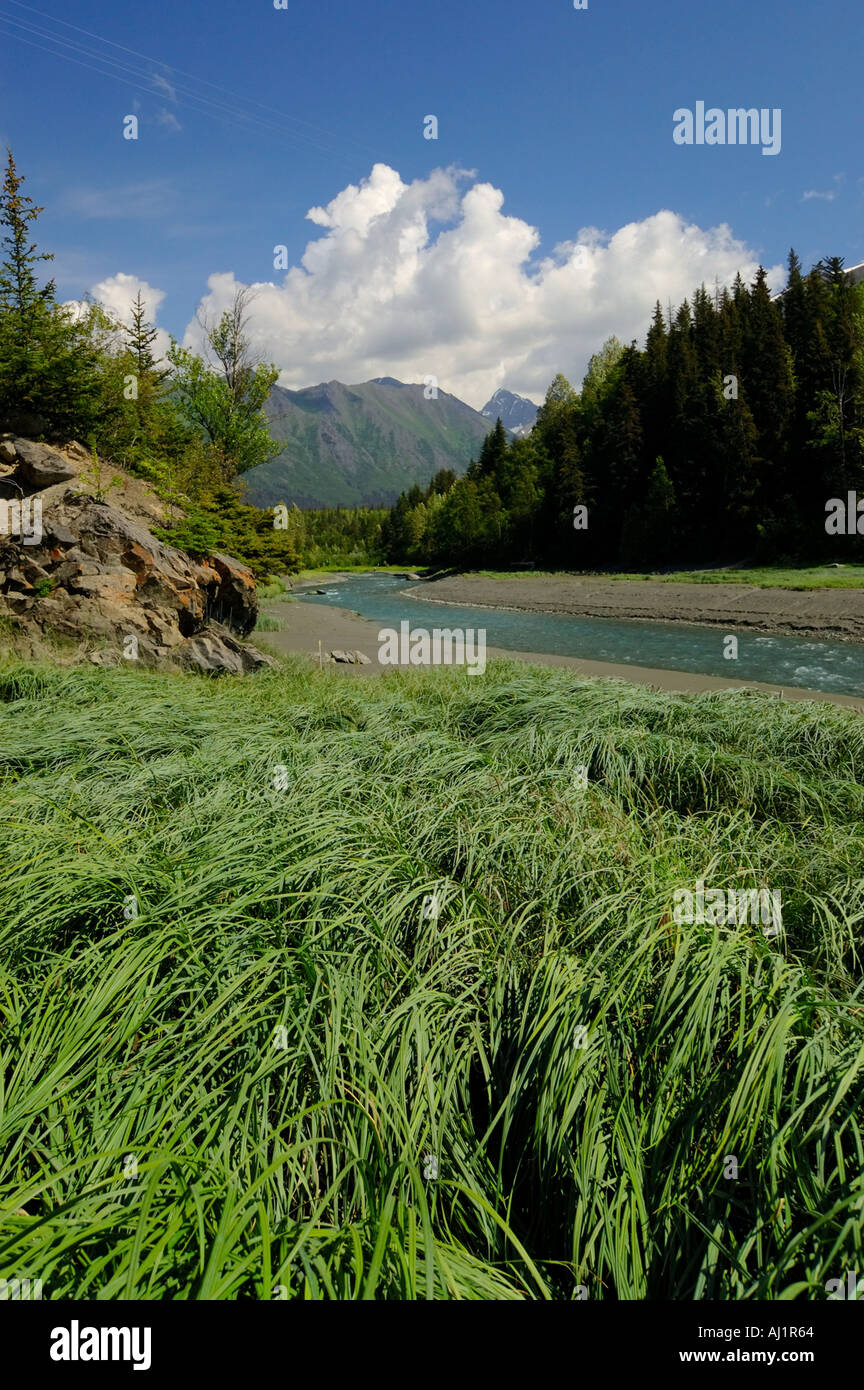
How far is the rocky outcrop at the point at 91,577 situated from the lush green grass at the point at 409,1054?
7358 millimetres

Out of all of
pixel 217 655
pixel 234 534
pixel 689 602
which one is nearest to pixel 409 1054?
pixel 217 655

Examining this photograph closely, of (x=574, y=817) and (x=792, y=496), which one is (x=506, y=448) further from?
(x=574, y=817)

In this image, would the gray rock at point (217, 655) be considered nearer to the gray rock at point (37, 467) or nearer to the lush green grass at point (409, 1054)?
the gray rock at point (37, 467)

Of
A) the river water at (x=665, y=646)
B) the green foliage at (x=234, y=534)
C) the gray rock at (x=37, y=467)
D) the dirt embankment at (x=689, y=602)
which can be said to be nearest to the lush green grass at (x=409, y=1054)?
the gray rock at (x=37, y=467)

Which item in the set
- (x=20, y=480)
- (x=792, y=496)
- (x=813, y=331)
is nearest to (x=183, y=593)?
(x=20, y=480)

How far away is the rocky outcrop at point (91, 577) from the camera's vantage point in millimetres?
10438

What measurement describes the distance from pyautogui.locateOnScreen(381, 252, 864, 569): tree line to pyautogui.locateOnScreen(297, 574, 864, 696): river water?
1480cm

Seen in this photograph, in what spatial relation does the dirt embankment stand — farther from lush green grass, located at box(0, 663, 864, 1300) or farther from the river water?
lush green grass, located at box(0, 663, 864, 1300)

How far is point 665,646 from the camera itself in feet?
71.0

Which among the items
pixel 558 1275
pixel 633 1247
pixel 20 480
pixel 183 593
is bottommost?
pixel 558 1275

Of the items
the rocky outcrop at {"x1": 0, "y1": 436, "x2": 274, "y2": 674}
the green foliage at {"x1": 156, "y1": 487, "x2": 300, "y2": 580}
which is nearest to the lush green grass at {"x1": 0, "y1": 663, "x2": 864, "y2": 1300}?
the rocky outcrop at {"x1": 0, "y1": 436, "x2": 274, "y2": 674}

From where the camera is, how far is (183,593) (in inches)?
465

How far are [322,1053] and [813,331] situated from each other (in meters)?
56.7

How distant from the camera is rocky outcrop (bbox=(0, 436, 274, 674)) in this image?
411 inches
